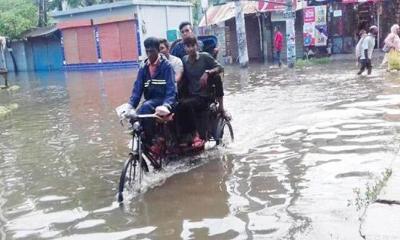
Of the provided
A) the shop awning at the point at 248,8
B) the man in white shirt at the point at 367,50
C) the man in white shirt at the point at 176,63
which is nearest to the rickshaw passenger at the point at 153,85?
the man in white shirt at the point at 176,63

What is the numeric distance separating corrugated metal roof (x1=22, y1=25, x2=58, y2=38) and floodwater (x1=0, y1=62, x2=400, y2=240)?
2647cm

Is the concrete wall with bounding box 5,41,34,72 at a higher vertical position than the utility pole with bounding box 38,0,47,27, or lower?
lower

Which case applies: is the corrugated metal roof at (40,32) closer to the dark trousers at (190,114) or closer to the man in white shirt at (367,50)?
the man in white shirt at (367,50)

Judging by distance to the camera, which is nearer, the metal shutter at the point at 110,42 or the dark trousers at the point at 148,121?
the dark trousers at the point at 148,121

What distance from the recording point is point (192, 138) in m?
7.38

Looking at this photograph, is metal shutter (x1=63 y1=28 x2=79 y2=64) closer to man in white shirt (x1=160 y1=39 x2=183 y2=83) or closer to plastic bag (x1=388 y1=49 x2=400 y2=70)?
plastic bag (x1=388 y1=49 x2=400 y2=70)

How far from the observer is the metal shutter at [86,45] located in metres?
34.5

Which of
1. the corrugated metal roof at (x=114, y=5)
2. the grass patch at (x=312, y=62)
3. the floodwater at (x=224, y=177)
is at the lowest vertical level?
the floodwater at (x=224, y=177)

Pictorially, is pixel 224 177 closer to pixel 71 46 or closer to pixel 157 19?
pixel 157 19

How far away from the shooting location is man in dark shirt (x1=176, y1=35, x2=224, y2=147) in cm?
720

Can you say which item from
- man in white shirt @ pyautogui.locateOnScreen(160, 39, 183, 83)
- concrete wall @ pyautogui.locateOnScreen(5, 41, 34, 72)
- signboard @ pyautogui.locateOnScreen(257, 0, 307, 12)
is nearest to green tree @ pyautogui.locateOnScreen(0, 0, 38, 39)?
concrete wall @ pyautogui.locateOnScreen(5, 41, 34, 72)

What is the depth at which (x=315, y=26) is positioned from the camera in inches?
1027

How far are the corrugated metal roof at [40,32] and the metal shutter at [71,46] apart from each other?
Result: 112 cm

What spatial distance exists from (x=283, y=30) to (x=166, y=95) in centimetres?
2319
